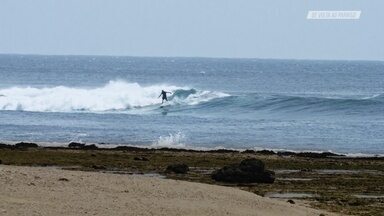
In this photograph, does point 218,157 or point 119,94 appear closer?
point 218,157

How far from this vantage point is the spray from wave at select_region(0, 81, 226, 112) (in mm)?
63875

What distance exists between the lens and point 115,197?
16469 millimetres

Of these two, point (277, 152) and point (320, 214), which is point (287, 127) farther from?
point (320, 214)

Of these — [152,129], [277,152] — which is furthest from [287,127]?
[277,152]

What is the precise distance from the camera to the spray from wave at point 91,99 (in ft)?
210

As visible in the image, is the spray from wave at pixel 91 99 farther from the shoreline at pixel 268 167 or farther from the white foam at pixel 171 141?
the shoreline at pixel 268 167

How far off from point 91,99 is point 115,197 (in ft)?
169

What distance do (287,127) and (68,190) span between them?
28.9 metres

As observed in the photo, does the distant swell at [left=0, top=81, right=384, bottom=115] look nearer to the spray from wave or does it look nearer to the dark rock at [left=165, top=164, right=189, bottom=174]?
the spray from wave

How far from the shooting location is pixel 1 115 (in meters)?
52.2

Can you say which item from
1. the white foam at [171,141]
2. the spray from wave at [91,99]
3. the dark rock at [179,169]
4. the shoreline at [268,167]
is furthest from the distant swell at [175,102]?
the dark rock at [179,169]

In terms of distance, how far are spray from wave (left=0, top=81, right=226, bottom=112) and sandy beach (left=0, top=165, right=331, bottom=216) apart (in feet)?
143

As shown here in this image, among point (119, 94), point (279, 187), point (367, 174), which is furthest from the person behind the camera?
point (119, 94)

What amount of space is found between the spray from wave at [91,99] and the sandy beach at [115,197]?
1721 inches
